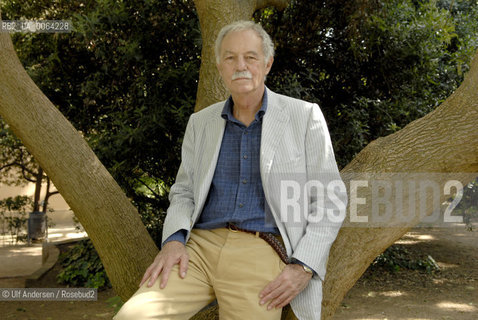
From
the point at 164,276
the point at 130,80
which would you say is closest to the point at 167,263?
the point at 164,276

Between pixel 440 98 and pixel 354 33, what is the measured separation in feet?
6.44

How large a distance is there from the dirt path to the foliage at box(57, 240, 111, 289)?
0.65 ft

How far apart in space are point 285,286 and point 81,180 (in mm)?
1494

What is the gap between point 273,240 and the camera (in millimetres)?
2348

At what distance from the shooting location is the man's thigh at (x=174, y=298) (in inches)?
87.0

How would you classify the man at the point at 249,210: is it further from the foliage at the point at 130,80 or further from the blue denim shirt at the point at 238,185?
A: the foliage at the point at 130,80

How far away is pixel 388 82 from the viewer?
646 centimetres

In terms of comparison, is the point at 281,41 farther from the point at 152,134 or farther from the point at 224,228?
the point at 224,228

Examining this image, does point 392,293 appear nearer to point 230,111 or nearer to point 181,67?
point 181,67

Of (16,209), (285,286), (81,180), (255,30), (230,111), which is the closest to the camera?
(285,286)

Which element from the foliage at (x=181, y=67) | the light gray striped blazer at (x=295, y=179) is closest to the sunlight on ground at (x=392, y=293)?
the foliage at (x=181, y=67)

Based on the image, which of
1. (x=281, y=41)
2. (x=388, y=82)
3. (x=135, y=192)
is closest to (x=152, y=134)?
(x=135, y=192)

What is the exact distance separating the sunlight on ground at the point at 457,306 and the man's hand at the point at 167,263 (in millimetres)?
4629

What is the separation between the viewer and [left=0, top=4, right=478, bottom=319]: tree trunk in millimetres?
2779
